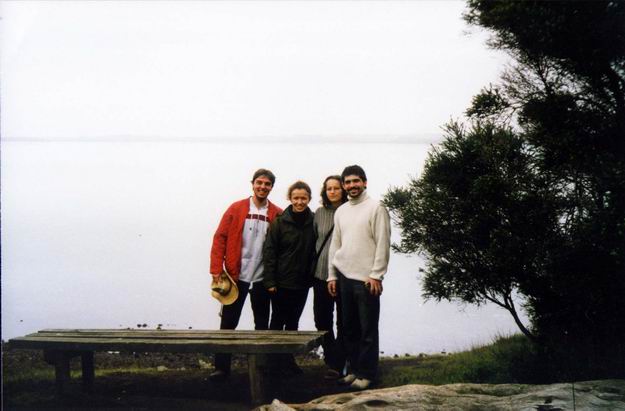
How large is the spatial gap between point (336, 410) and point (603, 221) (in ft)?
10.1

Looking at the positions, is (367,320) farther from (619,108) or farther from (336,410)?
(619,108)

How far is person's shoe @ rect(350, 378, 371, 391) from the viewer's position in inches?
222

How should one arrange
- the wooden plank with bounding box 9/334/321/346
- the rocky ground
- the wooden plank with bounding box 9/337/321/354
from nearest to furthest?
the rocky ground < the wooden plank with bounding box 9/337/321/354 < the wooden plank with bounding box 9/334/321/346

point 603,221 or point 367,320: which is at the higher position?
point 603,221

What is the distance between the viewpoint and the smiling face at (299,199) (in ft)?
20.9

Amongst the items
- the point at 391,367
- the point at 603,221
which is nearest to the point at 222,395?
the point at 391,367

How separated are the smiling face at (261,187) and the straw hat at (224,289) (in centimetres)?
98

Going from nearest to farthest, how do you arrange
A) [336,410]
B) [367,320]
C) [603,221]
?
[336,410], [603,221], [367,320]

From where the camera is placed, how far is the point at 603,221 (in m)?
5.34

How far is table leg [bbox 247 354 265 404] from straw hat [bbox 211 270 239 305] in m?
1.23

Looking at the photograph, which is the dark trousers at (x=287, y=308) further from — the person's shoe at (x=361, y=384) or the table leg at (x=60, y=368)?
the table leg at (x=60, y=368)

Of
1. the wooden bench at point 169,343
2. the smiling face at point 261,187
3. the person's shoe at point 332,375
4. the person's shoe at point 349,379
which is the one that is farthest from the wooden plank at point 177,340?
the smiling face at point 261,187

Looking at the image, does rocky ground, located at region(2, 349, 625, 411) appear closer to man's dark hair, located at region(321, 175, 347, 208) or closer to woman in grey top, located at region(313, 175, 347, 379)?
woman in grey top, located at region(313, 175, 347, 379)

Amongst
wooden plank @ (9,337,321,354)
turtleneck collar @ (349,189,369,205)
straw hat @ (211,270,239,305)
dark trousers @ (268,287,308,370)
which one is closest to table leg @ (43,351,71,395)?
wooden plank @ (9,337,321,354)
